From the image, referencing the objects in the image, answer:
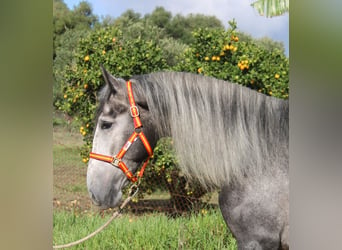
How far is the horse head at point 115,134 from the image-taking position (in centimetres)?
161

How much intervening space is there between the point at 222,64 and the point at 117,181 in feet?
4.48

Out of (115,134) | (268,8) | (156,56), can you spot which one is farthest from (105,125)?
(268,8)

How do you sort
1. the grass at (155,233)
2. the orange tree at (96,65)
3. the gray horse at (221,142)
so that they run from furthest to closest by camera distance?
the orange tree at (96,65) → the grass at (155,233) → the gray horse at (221,142)

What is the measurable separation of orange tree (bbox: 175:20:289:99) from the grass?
916 mm

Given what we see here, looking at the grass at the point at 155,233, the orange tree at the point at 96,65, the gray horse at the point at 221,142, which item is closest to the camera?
the gray horse at the point at 221,142

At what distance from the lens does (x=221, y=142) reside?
161cm

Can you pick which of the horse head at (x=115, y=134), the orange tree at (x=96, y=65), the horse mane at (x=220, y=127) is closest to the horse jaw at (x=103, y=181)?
the horse head at (x=115, y=134)

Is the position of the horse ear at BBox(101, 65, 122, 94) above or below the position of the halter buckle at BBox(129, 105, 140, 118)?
above

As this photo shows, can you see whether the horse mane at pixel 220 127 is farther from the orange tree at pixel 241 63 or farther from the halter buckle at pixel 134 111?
the orange tree at pixel 241 63

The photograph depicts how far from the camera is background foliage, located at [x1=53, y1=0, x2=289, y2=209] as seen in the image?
2.67m

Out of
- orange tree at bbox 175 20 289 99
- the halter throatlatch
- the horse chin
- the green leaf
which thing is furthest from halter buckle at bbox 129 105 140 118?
the green leaf

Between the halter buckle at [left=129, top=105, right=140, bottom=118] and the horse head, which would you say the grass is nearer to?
the horse head

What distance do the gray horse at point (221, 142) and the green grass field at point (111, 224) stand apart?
0.90 m

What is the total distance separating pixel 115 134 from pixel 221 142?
0.43m
